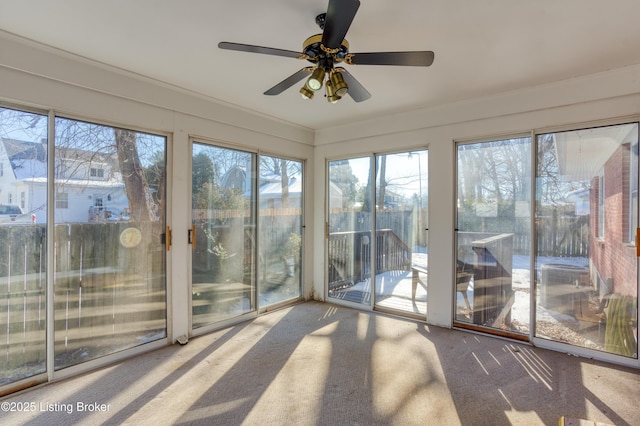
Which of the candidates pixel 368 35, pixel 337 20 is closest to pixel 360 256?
pixel 368 35

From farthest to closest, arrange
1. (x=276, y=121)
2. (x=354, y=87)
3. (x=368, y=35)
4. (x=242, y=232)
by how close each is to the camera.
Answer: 1. (x=276, y=121)
2. (x=242, y=232)
3. (x=354, y=87)
4. (x=368, y=35)

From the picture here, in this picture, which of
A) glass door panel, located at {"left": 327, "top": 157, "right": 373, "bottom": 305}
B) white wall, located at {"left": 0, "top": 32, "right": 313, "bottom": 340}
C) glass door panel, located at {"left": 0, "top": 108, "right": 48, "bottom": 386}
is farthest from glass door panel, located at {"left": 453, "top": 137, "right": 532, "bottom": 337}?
glass door panel, located at {"left": 0, "top": 108, "right": 48, "bottom": 386}

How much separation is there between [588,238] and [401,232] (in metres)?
1.82

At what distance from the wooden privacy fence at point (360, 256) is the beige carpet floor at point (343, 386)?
1.06 meters

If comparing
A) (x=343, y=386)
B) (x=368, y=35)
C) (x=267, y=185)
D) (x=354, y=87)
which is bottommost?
(x=343, y=386)

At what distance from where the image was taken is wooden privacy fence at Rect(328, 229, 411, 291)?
13.5 feet

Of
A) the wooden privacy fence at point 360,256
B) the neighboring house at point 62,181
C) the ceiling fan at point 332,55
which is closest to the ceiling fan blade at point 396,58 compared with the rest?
the ceiling fan at point 332,55

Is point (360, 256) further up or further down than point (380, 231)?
further down

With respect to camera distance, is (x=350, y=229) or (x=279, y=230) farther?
(x=350, y=229)

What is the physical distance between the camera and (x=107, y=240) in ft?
9.18

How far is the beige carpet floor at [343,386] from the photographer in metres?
2.06

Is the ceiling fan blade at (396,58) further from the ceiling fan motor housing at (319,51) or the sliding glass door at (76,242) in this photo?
the sliding glass door at (76,242)

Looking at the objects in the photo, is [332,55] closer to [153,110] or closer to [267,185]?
[153,110]

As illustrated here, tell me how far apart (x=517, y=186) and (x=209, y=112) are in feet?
10.8
